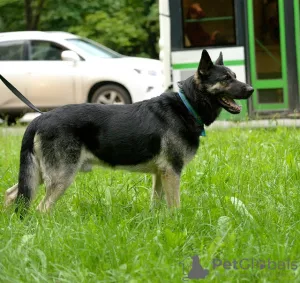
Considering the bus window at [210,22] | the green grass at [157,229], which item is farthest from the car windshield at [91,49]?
the green grass at [157,229]

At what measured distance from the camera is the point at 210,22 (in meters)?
13.4

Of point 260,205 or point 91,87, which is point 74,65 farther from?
point 260,205

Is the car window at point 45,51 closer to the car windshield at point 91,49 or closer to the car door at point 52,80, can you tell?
the car door at point 52,80

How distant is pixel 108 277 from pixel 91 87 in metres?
12.1

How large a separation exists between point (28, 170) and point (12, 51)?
1127 centimetres

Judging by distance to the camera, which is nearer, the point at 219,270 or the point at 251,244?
the point at 219,270

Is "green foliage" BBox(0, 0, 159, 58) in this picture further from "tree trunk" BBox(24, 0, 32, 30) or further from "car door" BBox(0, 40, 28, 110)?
"car door" BBox(0, 40, 28, 110)

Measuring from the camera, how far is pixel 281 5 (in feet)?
42.9

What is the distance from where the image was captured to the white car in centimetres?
1605

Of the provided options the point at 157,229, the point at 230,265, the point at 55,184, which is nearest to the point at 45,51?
the point at 55,184

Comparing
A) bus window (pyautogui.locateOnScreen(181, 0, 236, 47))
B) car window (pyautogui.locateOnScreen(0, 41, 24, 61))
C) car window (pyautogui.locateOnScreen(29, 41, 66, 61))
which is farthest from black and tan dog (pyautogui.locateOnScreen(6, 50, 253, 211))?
car window (pyautogui.locateOnScreen(0, 41, 24, 61))

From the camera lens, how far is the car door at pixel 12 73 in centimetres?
1648

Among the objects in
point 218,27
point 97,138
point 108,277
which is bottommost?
point 108,277

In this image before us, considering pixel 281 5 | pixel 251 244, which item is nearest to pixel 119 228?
pixel 251 244
